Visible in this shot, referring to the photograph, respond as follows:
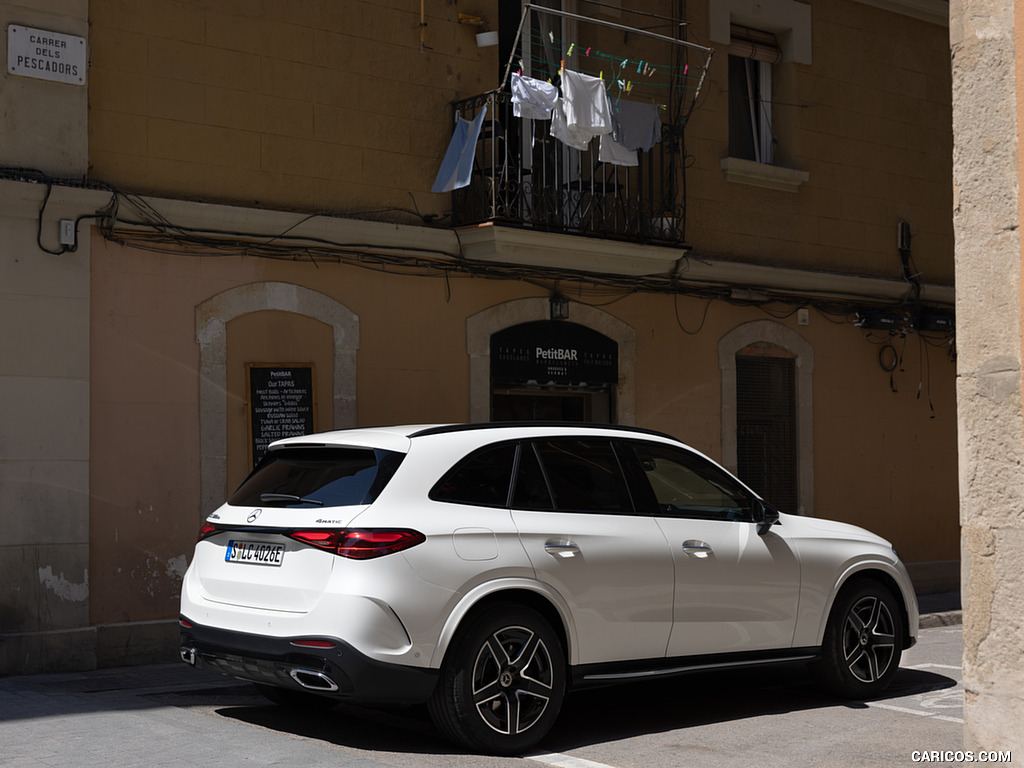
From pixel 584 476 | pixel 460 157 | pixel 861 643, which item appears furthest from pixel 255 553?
pixel 460 157

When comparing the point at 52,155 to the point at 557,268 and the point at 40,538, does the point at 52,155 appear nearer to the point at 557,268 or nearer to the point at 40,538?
the point at 40,538

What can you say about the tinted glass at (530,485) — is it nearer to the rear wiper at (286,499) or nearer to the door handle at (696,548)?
the door handle at (696,548)

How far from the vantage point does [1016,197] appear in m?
5.07

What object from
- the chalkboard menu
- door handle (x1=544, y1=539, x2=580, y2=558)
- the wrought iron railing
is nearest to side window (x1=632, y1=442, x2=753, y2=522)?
door handle (x1=544, y1=539, x2=580, y2=558)

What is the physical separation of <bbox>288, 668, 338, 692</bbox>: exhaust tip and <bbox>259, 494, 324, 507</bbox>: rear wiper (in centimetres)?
85

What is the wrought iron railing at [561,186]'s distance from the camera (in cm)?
1157

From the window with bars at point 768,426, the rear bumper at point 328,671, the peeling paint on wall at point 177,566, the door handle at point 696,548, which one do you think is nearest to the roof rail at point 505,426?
the door handle at point 696,548

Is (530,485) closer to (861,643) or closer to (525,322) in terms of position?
(861,643)

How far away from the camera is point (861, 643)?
8.20 m

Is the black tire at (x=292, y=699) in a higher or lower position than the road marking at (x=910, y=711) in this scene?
higher

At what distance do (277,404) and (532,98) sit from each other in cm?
349

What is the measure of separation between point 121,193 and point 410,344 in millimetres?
2905

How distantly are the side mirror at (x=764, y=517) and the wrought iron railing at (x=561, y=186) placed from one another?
4433 millimetres

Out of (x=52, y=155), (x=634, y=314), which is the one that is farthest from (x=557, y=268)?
(x=52, y=155)
